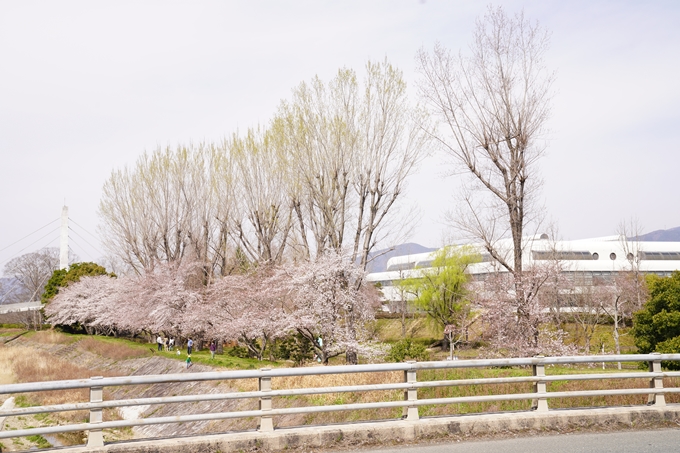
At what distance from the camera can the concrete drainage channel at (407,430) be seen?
25.1 ft

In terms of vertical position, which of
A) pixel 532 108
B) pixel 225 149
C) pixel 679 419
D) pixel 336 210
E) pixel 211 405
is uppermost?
pixel 225 149

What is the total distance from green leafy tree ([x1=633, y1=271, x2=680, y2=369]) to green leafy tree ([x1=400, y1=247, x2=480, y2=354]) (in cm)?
2752

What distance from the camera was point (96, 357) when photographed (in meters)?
46.2

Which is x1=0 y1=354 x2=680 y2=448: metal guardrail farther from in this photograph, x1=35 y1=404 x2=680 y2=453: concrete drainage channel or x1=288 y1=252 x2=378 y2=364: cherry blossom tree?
x1=288 y1=252 x2=378 y2=364: cherry blossom tree

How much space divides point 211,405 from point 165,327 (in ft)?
80.3

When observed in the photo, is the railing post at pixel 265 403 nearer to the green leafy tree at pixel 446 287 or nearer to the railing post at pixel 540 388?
the railing post at pixel 540 388

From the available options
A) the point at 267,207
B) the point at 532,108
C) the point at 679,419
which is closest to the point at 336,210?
the point at 267,207

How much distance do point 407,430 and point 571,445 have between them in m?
2.16

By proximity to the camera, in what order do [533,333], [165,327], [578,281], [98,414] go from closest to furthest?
[98,414], [533,333], [165,327], [578,281]

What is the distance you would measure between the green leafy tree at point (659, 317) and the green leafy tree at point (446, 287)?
90.3ft

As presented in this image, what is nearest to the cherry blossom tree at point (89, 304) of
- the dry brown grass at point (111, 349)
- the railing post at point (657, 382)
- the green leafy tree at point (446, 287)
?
the dry brown grass at point (111, 349)

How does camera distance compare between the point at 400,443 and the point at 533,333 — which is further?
the point at 533,333

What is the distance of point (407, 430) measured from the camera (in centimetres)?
847

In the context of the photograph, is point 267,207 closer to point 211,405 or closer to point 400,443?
point 211,405
